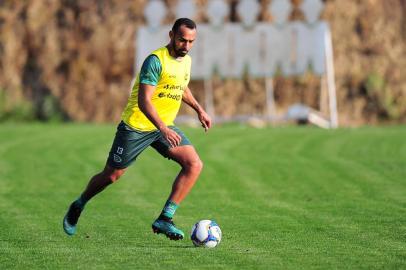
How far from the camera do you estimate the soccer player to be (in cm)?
1003

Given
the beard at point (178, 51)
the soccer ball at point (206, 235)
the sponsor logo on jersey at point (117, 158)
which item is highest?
the beard at point (178, 51)

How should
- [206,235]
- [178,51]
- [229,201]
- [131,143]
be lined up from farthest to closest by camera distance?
[229,201], [131,143], [178,51], [206,235]

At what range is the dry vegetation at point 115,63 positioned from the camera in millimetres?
31984

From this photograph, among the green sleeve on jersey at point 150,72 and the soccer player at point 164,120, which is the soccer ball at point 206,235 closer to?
the soccer player at point 164,120

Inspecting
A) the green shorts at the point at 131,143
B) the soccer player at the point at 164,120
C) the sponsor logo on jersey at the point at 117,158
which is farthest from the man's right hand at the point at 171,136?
the sponsor logo on jersey at the point at 117,158

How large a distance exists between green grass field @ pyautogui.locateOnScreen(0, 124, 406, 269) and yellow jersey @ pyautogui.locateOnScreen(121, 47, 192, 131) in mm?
1166

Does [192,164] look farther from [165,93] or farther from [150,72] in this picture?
[150,72]

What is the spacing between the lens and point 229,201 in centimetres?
1438

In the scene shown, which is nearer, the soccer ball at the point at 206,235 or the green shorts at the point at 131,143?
the soccer ball at the point at 206,235

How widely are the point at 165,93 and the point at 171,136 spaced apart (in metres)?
0.68

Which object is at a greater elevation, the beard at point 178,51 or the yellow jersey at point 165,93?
the beard at point 178,51

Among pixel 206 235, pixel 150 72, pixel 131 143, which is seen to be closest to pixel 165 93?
pixel 150 72

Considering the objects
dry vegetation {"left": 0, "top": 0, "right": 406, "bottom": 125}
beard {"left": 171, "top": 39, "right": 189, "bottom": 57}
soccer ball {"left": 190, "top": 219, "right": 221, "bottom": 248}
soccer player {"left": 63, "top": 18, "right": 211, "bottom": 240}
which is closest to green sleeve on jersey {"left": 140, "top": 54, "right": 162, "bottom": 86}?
soccer player {"left": 63, "top": 18, "right": 211, "bottom": 240}

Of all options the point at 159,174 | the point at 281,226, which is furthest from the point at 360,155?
the point at 281,226
